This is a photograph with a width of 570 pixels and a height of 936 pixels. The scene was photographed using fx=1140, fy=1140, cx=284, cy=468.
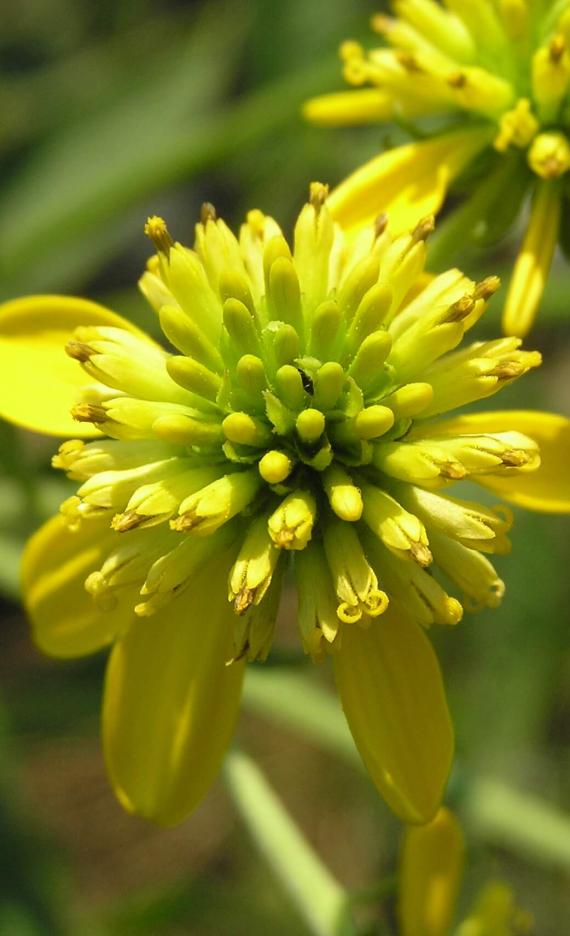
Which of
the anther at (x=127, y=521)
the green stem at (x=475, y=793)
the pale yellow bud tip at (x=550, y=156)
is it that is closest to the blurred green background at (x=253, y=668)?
the green stem at (x=475, y=793)

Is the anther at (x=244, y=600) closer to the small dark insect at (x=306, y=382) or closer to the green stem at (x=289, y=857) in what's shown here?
the small dark insect at (x=306, y=382)

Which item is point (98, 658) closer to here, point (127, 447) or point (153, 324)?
point (153, 324)

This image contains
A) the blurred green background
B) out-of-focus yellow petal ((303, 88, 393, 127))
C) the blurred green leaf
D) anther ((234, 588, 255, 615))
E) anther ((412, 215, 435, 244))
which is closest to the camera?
anther ((234, 588, 255, 615))

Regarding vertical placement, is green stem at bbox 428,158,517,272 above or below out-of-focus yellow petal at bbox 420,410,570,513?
above

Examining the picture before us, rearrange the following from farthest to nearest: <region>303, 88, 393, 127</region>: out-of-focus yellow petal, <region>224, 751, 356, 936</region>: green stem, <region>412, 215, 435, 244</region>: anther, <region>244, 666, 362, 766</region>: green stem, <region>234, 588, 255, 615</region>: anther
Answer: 1. <region>244, 666, 362, 766</region>: green stem
2. <region>303, 88, 393, 127</region>: out-of-focus yellow petal
3. <region>224, 751, 356, 936</region>: green stem
4. <region>412, 215, 435, 244</region>: anther
5. <region>234, 588, 255, 615</region>: anther

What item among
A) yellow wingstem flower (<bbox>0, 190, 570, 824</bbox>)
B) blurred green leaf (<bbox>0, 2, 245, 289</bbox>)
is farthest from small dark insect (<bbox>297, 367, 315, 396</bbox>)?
blurred green leaf (<bbox>0, 2, 245, 289</bbox>)

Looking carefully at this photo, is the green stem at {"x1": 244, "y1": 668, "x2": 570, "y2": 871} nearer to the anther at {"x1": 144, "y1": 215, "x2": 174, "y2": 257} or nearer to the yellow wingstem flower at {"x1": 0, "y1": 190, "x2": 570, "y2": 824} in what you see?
the yellow wingstem flower at {"x1": 0, "y1": 190, "x2": 570, "y2": 824}

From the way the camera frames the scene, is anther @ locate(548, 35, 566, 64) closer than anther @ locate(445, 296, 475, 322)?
No
